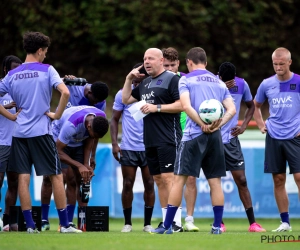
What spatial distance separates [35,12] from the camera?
2633 centimetres

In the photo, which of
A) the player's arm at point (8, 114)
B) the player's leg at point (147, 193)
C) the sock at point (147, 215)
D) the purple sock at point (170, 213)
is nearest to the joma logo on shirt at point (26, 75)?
the player's arm at point (8, 114)

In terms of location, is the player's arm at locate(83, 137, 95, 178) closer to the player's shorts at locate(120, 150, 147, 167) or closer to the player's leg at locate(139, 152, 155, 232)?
the player's shorts at locate(120, 150, 147, 167)

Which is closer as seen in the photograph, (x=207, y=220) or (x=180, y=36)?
A: (x=207, y=220)

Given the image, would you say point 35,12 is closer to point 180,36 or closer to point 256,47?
point 180,36

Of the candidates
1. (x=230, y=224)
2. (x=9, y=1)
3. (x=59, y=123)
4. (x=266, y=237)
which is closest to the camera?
(x=266, y=237)

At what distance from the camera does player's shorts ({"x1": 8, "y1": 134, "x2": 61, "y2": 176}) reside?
12.2 metres

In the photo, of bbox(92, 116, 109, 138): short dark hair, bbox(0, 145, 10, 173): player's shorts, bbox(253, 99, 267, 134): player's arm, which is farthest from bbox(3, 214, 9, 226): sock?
bbox(253, 99, 267, 134): player's arm

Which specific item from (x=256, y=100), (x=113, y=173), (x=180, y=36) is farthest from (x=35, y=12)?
(x=256, y=100)

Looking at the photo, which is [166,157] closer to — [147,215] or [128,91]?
[128,91]

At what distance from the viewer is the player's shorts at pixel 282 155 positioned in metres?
13.9

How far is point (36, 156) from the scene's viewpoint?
482 inches

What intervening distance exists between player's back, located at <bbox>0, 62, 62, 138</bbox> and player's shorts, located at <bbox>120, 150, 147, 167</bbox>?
242cm

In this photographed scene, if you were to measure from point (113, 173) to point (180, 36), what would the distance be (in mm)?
8729

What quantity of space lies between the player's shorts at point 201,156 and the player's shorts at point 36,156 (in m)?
1.69
